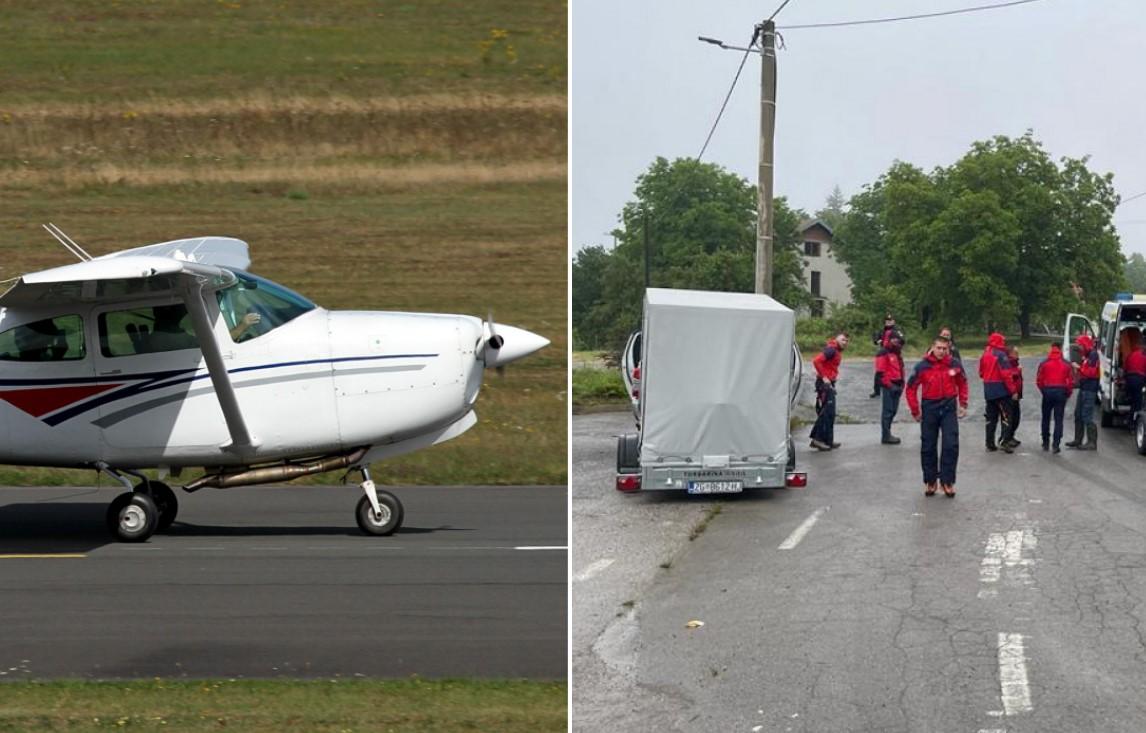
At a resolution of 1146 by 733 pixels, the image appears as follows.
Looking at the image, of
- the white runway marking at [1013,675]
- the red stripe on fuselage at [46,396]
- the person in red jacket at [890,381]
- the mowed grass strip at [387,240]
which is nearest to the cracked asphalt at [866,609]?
the white runway marking at [1013,675]

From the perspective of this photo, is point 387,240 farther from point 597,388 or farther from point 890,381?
point 890,381

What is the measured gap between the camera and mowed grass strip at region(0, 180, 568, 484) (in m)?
20.1

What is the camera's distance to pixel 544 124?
2661 cm

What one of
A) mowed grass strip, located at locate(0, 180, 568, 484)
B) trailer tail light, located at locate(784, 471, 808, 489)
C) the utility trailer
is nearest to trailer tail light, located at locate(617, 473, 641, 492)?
the utility trailer

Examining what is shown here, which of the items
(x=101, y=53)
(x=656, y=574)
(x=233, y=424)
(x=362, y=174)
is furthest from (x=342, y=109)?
(x=656, y=574)

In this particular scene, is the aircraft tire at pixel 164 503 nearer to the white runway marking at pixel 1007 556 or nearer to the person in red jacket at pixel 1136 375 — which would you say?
the white runway marking at pixel 1007 556

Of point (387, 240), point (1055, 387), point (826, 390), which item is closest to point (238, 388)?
point (826, 390)

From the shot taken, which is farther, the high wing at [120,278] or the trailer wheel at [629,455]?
the trailer wheel at [629,455]

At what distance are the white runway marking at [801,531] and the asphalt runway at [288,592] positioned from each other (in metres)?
1.53

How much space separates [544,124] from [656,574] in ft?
61.2

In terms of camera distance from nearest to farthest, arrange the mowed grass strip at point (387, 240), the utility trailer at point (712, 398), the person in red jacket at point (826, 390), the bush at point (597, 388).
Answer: the utility trailer at point (712, 398) → the person in red jacket at point (826, 390) → the bush at point (597, 388) → the mowed grass strip at point (387, 240)

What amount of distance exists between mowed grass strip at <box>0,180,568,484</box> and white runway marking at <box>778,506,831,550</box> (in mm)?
4948

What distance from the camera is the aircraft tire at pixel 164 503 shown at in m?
12.5

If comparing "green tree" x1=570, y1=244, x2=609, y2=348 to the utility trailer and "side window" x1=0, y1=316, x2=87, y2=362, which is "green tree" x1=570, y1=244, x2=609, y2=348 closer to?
"side window" x1=0, y1=316, x2=87, y2=362
